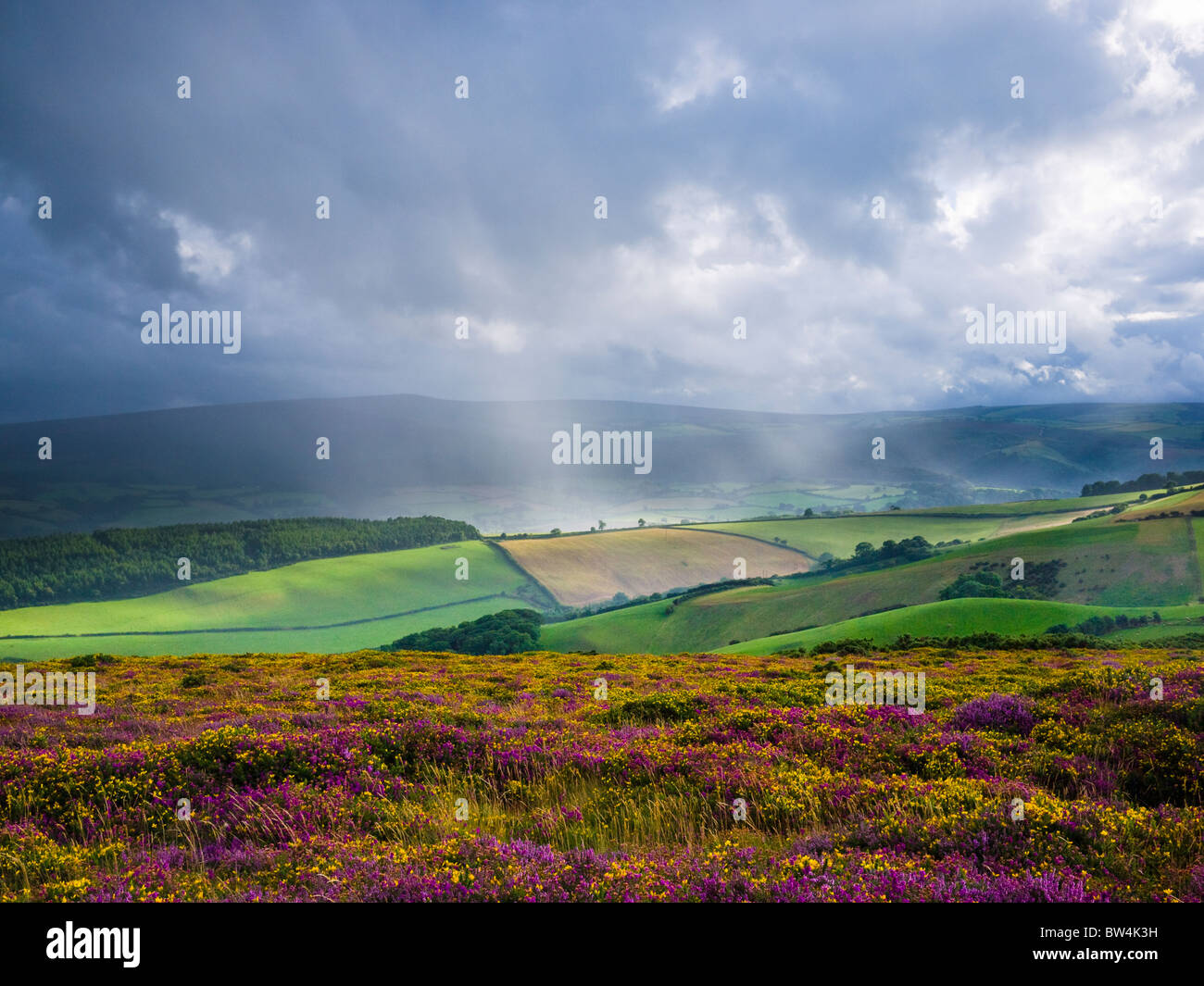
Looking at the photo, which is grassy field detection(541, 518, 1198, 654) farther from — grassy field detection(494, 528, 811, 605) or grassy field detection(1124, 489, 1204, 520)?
grassy field detection(494, 528, 811, 605)

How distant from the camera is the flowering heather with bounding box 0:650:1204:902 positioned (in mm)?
4930

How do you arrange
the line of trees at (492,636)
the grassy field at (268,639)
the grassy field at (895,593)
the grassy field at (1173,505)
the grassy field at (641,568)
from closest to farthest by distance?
1. the line of trees at (492,636)
2. the grassy field at (895,593)
3. the grassy field at (1173,505)
4. the grassy field at (268,639)
5. the grassy field at (641,568)

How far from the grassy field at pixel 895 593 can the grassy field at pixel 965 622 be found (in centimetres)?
2492

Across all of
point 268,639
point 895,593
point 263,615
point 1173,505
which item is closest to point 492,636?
point 895,593

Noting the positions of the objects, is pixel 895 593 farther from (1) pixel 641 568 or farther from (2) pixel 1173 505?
(2) pixel 1173 505

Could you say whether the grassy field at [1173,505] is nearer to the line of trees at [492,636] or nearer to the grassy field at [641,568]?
the grassy field at [641,568]

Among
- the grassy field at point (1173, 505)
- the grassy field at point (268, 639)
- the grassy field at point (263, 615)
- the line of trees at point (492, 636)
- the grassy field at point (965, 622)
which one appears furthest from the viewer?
the grassy field at point (263, 615)

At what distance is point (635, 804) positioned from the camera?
704cm

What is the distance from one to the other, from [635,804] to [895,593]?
405 ft

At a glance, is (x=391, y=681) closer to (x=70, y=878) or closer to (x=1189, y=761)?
(x=70, y=878)

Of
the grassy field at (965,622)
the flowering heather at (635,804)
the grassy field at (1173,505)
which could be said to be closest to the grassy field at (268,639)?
the grassy field at (965,622)

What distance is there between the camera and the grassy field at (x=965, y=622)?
64250mm
